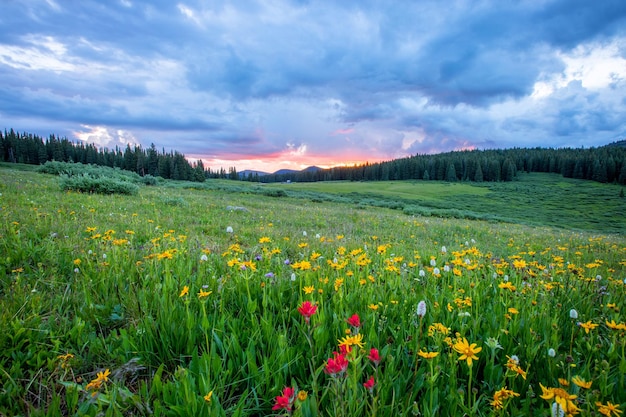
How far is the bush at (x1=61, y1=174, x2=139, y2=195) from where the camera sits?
1363 cm

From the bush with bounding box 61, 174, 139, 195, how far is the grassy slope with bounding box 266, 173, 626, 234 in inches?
1234

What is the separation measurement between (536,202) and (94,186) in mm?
85972

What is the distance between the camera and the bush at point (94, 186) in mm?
13633

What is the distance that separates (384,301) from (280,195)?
35.7 m

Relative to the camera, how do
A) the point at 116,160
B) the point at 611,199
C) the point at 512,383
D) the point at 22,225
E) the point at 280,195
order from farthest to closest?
the point at 116,160 → the point at 611,199 → the point at 280,195 → the point at 22,225 → the point at 512,383

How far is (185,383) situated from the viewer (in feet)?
5.23

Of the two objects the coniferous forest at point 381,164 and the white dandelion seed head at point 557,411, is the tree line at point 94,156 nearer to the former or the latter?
the coniferous forest at point 381,164

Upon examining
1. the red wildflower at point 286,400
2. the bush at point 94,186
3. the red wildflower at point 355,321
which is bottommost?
the red wildflower at point 286,400

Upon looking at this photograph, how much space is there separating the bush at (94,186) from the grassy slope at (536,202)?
103 feet

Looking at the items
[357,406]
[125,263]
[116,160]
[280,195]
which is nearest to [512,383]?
[357,406]

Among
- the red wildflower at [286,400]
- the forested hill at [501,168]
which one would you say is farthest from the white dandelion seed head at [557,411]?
the forested hill at [501,168]

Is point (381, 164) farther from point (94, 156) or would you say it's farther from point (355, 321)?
point (355, 321)

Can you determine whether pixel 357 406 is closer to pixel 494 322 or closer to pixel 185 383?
pixel 185 383

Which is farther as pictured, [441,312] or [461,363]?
[441,312]
